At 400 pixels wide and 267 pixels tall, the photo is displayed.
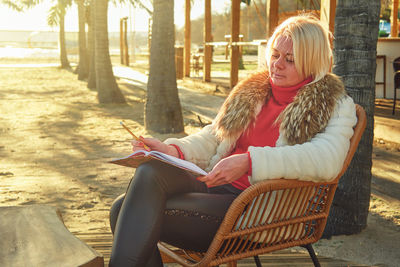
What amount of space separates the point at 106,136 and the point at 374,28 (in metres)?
5.25

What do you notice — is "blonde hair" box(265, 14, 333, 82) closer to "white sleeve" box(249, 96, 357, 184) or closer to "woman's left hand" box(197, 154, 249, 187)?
"white sleeve" box(249, 96, 357, 184)

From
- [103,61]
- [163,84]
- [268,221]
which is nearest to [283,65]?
[268,221]

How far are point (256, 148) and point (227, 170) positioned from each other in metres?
0.15

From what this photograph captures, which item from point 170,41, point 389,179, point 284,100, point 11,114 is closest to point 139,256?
point 284,100

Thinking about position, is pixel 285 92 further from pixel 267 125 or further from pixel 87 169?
pixel 87 169

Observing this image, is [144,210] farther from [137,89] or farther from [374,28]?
[137,89]

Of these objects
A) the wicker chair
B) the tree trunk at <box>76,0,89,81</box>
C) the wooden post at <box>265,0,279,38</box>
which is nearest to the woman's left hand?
the wicker chair

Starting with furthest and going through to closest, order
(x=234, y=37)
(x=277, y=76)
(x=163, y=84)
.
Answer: (x=234, y=37)
(x=163, y=84)
(x=277, y=76)

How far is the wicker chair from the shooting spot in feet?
6.28

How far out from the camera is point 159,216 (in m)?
2.00

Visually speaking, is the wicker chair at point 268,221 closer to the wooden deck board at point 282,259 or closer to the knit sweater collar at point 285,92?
the knit sweater collar at point 285,92

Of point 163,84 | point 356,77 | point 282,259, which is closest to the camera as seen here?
point 282,259

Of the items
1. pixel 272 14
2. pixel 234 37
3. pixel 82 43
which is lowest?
pixel 234 37

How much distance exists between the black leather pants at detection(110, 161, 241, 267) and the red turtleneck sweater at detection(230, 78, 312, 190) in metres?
0.33
